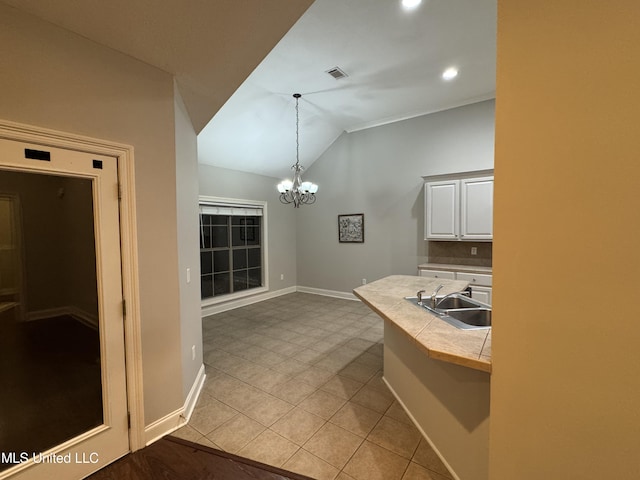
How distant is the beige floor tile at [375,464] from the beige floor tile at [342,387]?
63 cm

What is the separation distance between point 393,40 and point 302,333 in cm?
395

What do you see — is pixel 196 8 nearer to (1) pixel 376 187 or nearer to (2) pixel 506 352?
(2) pixel 506 352

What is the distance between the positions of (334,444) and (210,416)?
3.50 ft

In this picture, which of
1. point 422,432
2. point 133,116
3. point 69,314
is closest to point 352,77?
point 133,116

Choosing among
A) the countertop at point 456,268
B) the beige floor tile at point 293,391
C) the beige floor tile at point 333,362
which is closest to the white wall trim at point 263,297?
the countertop at point 456,268

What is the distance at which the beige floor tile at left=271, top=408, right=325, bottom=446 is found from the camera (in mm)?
1978

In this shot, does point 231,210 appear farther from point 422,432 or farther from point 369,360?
point 422,432

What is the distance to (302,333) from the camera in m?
4.02

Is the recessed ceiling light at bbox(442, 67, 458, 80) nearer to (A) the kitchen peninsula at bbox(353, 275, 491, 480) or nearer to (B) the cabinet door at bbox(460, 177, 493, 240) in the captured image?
(B) the cabinet door at bbox(460, 177, 493, 240)

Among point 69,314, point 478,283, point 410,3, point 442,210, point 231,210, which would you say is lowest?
point 478,283

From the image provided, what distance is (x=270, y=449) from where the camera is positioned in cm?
186

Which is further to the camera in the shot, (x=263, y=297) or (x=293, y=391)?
(x=263, y=297)

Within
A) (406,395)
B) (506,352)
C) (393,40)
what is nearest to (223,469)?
(406,395)

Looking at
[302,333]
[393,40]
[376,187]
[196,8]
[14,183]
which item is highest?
[393,40]
